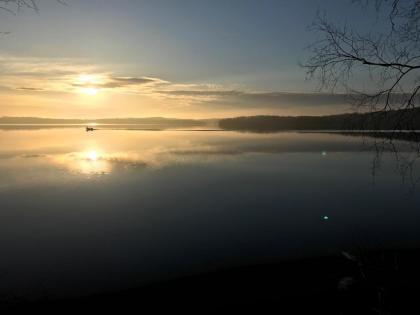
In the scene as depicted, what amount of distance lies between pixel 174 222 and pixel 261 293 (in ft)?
25.9

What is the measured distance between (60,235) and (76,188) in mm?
11264

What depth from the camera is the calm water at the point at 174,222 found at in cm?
1300

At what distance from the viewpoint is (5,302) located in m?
10.6

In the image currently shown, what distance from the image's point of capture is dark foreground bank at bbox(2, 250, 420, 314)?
988 cm

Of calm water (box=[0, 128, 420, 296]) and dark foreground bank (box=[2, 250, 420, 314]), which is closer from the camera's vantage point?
dark foreground bank (box=[2, 250, 420, 314])

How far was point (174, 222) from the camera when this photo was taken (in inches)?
720

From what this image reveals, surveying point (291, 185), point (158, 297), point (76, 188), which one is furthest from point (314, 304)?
point (76, 188)

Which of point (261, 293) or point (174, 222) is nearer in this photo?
point (261, 293)

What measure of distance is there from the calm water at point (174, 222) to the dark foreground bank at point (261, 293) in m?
0.73

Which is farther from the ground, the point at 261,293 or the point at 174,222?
the point at 261,293

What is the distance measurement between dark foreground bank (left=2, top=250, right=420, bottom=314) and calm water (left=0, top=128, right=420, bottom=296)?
0.73 m

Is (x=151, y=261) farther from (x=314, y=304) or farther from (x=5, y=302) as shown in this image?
(x=314, y=304)

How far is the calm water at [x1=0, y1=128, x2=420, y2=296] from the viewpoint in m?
13.0

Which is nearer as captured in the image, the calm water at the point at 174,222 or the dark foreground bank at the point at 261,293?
the dark foreground bank at the point at 261,293
